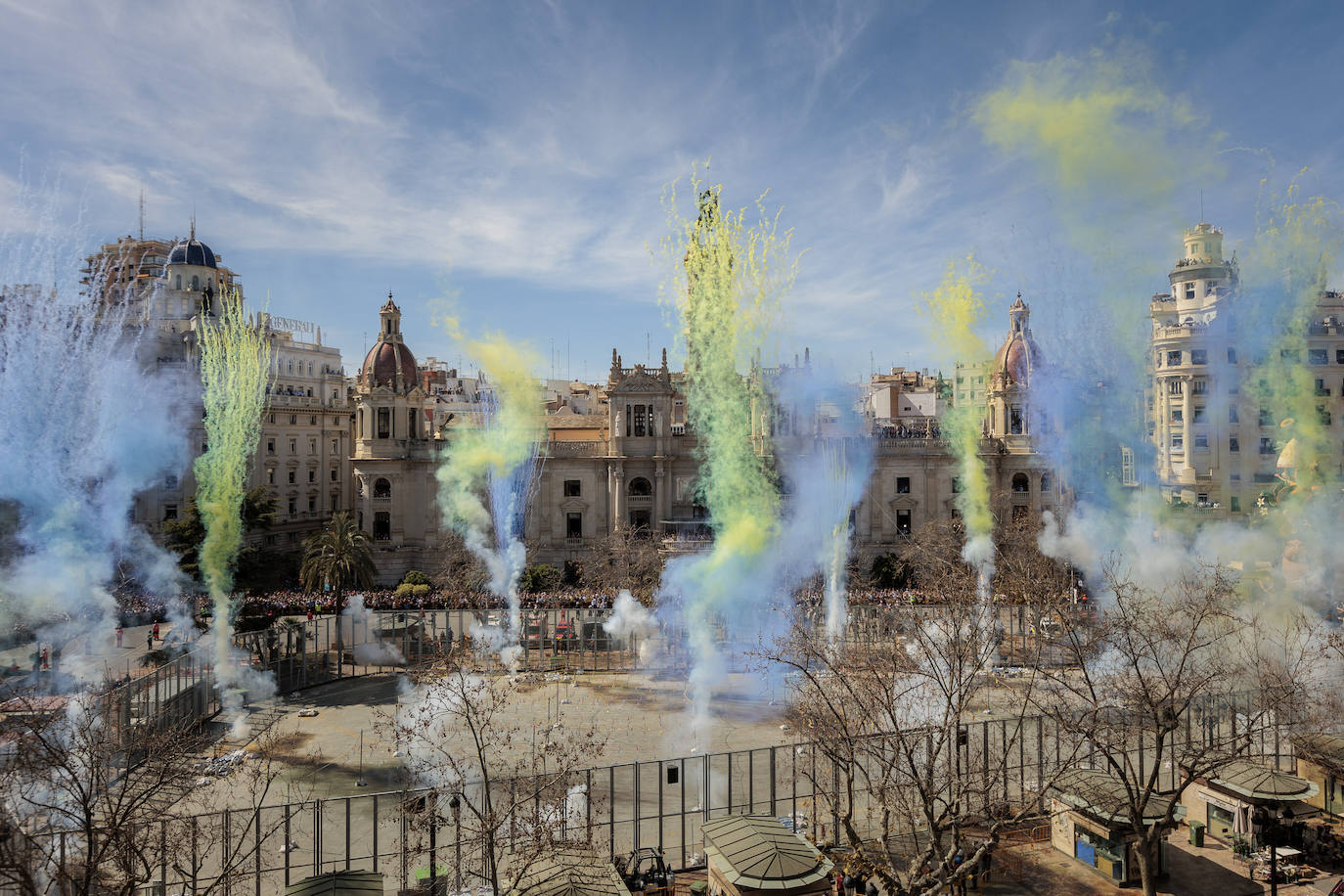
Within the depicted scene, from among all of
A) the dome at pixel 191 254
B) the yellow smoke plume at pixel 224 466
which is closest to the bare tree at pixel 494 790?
the yellow smoke plume at pixel 224 466

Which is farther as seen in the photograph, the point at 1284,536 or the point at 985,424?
the point at 985,424

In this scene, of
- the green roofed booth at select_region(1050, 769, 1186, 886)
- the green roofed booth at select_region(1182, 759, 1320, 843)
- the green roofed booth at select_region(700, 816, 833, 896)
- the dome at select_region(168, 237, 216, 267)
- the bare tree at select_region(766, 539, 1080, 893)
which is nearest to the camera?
the bare tree at select_region(766, 539, 1080, 893)

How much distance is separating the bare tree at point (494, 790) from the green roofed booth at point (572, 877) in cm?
22

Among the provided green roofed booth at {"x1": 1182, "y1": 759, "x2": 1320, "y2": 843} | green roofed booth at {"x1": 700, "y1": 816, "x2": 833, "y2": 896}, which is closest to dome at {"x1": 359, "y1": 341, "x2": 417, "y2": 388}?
green roofed booth at {"x1": 700, "y1": 816, "x2": 833, "y2": 896}

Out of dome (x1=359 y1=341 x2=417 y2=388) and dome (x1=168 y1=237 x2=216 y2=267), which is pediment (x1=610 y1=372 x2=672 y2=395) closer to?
dome (x1=359 y1=341 x2=417 y2=388)

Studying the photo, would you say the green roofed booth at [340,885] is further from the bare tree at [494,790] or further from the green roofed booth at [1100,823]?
the green roofed booth at [1100,823]

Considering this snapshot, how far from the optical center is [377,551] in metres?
62.4

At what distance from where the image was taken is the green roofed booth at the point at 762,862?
62.1 feet

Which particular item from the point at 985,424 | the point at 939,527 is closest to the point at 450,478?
the point at 939,527

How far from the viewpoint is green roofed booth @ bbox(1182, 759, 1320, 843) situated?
2327 centimetres

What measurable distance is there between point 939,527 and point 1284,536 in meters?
20.3

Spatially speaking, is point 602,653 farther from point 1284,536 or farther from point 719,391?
point 1284,536

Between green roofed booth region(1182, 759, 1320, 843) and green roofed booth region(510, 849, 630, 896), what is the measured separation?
16247mm

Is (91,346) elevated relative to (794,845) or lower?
elevated
